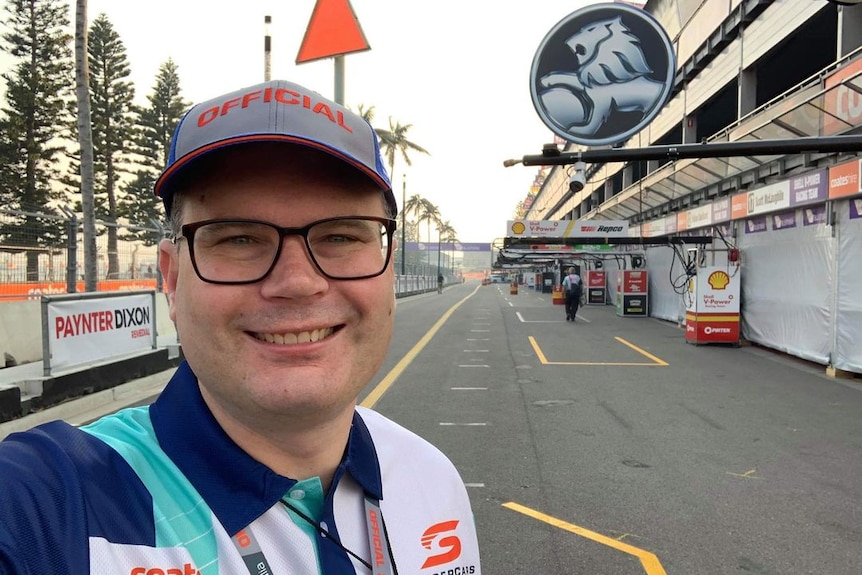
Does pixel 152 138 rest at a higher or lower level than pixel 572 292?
higher

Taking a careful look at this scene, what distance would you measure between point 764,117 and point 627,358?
6.36 meters

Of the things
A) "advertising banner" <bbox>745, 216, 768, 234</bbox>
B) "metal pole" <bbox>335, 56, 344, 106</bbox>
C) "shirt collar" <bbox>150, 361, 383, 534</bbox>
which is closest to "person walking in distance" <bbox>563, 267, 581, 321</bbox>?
"advertising banner" <bbox>745, 216, 768, 234</bbox>

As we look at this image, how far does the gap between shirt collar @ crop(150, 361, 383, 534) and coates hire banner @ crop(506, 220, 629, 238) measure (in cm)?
1627

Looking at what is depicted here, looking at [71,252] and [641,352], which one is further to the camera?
[641,352]

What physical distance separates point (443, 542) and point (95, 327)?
753 cm

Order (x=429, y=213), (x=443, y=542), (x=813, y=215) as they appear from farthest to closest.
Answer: (x=429, y=213) < (x=813, y=215) < (x=443, y=542)

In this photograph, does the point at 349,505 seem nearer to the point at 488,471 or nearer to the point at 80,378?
the point at 488,471

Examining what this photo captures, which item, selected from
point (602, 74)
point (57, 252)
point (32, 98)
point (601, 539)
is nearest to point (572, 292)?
point (602, 74)

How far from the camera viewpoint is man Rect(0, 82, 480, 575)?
97 centimetres

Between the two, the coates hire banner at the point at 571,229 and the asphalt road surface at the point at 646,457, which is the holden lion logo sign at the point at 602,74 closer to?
the asphalt road surface at the point at 646,457

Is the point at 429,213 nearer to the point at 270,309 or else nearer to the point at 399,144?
the point at 399,144

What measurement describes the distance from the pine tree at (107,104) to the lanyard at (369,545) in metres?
38.5

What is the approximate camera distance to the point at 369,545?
3.94 feet

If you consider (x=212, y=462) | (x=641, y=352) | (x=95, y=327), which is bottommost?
(x=641, y=352)
